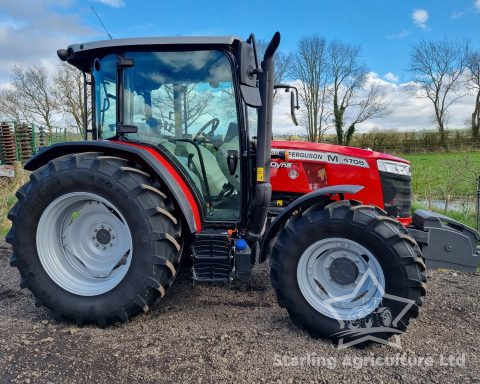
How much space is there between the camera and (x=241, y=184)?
3.35m

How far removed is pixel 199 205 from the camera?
10.8 ft

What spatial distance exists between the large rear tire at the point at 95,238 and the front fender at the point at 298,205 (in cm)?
69

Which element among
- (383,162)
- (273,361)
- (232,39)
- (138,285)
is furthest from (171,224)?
(383,162)

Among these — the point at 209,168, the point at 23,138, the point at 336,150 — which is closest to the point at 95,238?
the point at 209,168

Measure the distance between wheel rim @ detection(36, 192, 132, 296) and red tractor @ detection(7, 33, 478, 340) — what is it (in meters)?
0.01

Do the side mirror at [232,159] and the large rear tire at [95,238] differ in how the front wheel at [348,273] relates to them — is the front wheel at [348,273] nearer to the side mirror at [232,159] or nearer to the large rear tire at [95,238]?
the side mirror at [232,159]

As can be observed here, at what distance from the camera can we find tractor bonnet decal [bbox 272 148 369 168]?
348cm

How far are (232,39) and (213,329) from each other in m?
2.20

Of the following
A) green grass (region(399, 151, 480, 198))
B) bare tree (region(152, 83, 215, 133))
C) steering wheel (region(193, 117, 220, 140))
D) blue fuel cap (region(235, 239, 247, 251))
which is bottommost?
blue fuel cap (region(235, 239, 247, 251))

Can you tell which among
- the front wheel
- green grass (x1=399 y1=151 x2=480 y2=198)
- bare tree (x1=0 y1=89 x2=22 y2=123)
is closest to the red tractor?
the front wheel

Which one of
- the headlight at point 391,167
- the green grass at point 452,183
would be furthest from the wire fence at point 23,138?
the headlight at point 391,167

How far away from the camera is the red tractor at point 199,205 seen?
2.83 m

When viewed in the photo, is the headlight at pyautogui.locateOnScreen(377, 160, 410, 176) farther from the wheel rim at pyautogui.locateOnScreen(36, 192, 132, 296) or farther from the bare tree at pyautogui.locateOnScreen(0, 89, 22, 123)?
the bare tree at pyautogui.locateOnScreen(0, 89, 22, 123)

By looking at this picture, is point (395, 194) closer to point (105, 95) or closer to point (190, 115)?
point (190, 115)
